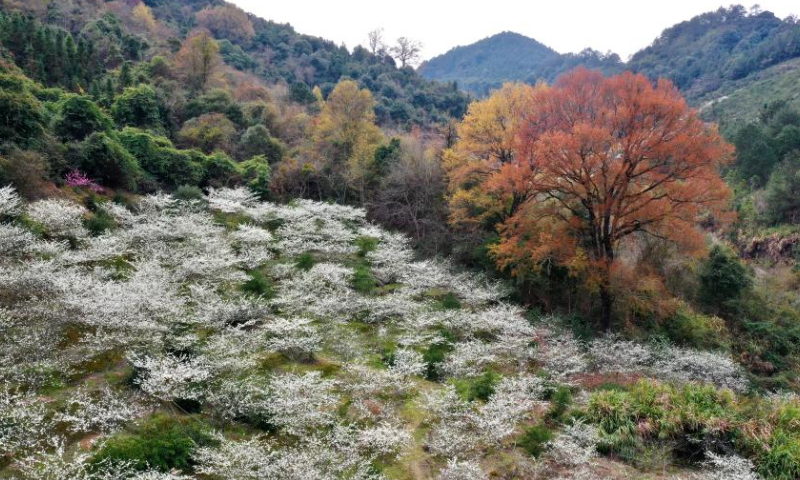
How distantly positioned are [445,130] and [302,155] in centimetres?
925

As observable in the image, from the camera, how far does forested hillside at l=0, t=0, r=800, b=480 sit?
7.62 m

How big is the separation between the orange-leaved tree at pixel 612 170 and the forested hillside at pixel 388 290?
10 centimetres

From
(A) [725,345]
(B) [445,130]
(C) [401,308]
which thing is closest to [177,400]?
(C) [401,308]

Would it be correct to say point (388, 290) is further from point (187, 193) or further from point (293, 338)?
point (187, 193)

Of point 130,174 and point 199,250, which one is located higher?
point 130,174

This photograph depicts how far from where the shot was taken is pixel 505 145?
781 inches

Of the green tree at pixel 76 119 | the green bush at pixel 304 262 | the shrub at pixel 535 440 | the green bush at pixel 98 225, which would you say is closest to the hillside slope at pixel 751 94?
the green bush at pixel 304 262

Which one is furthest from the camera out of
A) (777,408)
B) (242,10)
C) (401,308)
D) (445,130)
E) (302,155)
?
(242,10)

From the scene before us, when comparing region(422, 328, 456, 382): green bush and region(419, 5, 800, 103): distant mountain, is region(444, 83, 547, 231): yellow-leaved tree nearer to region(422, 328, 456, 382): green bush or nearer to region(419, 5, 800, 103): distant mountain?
region(422, 328, 456, 382): green bush

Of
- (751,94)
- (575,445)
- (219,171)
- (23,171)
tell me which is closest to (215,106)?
(219,171)

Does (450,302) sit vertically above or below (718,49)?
below

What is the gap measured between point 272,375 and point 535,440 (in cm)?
518

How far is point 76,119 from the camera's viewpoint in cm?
1873

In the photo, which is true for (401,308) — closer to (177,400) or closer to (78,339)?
(177,400)
